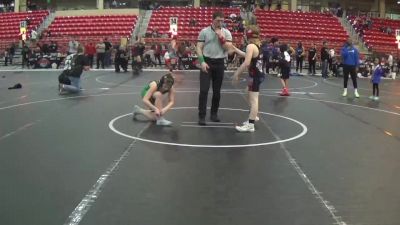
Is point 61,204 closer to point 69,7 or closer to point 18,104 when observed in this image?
point 18,104

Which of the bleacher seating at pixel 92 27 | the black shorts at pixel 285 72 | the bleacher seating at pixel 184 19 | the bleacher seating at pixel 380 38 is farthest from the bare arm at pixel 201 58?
the bleacher seating at pixel 380 38

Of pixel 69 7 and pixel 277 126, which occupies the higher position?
pixel 69 7

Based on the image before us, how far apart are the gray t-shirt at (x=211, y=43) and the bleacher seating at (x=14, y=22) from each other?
1309 inches

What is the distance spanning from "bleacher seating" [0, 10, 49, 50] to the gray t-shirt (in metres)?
33.2

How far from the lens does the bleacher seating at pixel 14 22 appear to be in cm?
4048

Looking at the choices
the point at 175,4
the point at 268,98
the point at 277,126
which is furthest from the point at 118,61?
the point at 175,4

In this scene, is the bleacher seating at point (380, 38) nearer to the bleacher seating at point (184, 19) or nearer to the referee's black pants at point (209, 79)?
the bleacher seating at point (184, 19)

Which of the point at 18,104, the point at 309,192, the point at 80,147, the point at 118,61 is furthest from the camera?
the point at 118,61

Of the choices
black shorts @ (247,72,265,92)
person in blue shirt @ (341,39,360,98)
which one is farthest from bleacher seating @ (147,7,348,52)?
black shorts @ (247,72,265,92)

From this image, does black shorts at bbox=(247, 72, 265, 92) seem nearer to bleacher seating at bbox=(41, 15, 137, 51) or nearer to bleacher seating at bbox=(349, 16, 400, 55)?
bleacher seating at bbox=(41, 15, 137, 51)

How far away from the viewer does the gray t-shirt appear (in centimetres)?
859

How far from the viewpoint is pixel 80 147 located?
6645 mm

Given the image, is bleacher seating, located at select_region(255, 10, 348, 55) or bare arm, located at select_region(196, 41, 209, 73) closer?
bare arm, located at select_region(196, 41, 209, 73)

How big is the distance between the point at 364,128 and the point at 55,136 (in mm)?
5190
